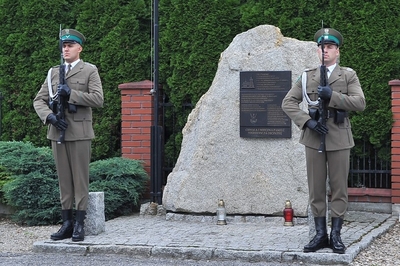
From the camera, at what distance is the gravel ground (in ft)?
20.6

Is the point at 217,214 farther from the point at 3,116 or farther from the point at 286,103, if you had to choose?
the point at 3,116

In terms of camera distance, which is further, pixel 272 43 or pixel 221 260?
pixel 272 43

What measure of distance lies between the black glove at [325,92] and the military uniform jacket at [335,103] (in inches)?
1.7

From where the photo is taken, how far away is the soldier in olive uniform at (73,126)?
22.5 feet

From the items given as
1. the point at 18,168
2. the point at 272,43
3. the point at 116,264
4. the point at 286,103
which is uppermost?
the point at 272,43

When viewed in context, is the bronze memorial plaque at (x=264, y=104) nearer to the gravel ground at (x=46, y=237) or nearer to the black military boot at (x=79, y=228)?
the gravel ground at (x=46, y=237)

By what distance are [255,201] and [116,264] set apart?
2.30 metres

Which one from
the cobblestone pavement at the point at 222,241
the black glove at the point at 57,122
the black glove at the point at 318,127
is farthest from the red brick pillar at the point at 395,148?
the black glove at the point at 57,122

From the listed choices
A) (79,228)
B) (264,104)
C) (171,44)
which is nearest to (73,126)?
(79,228)

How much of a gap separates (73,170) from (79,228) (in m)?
0.53

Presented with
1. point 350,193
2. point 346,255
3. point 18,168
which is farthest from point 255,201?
point 18,168

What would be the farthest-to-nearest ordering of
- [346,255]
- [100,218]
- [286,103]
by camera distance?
[100,218] → [286,103] → [346,255]

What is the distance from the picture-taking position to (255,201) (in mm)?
8055

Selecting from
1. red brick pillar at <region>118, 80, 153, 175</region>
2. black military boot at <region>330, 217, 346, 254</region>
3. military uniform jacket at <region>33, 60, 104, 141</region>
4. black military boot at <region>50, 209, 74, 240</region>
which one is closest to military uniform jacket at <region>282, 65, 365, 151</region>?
black military boot at <region>330, 217, 346, 254</region>
